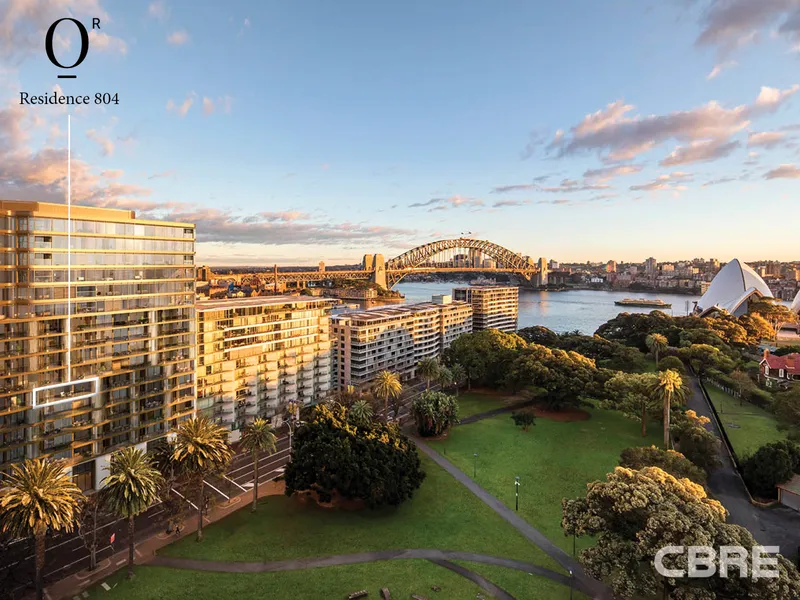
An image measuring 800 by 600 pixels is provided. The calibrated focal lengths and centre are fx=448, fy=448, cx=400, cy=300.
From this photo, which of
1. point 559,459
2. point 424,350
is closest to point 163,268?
point 559,459

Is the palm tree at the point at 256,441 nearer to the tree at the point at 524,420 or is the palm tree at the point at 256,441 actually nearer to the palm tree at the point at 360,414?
the palm tree at the point at 360,414

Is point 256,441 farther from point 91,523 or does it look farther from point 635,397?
point 635,397

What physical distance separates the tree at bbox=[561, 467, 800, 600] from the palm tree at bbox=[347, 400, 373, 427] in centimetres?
2187

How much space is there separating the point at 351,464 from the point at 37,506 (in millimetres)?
22557

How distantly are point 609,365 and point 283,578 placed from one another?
3027 inches

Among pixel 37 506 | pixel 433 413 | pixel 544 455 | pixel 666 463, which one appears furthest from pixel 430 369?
pixel 37 506

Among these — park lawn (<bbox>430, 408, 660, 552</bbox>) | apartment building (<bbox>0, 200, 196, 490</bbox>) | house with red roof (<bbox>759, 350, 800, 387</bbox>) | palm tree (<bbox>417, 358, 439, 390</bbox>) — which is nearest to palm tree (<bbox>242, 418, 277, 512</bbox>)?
apartment building (<bbox>0, 200, 196, 490</bbox>)

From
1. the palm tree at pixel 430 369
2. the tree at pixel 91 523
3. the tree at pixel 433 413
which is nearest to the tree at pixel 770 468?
the tree at pixel 433 413

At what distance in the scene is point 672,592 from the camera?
24.6 metres

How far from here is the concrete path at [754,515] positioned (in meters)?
35.9

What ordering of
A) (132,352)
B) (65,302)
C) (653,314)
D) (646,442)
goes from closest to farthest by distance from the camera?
(65,302)
(132,352)
(646,442)
(653,314)

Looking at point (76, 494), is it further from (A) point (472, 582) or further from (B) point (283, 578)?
(A) point (472, 582)

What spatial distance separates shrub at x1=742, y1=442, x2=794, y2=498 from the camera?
41500 mm

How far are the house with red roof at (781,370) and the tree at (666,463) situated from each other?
43249 mm
